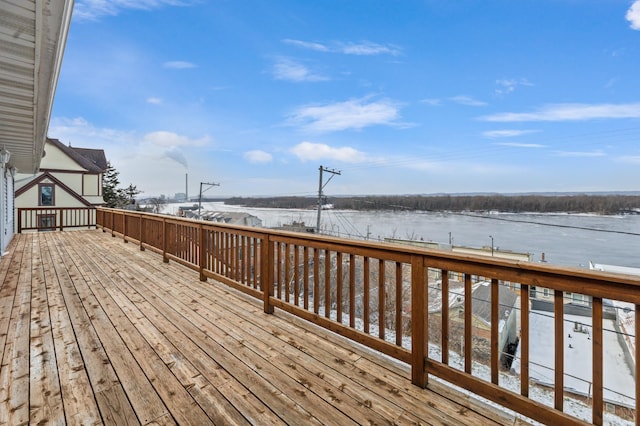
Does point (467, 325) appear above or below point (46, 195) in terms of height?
below

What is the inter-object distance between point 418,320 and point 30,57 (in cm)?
354

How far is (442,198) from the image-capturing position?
2448 centimetres

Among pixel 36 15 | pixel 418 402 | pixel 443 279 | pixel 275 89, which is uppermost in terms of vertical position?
pixel 275 89

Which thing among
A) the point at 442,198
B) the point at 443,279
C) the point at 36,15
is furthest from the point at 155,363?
the point at 442,198

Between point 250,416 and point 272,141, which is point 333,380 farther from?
point 272,141

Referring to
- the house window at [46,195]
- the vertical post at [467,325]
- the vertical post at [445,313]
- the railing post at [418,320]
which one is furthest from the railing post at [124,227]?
the house window at [46,195]

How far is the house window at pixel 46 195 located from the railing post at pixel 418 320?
19947 millimetres

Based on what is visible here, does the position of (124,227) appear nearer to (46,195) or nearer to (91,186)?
(46,195)

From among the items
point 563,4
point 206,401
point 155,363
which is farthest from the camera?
point 563,4

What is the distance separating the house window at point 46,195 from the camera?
50.7 ft

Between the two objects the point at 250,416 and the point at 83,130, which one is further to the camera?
the point at 83,130

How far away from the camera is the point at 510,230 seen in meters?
26.9

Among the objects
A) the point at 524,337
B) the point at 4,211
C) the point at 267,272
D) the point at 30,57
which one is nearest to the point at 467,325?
the point at 524,337

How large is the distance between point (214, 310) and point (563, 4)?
15.4m
